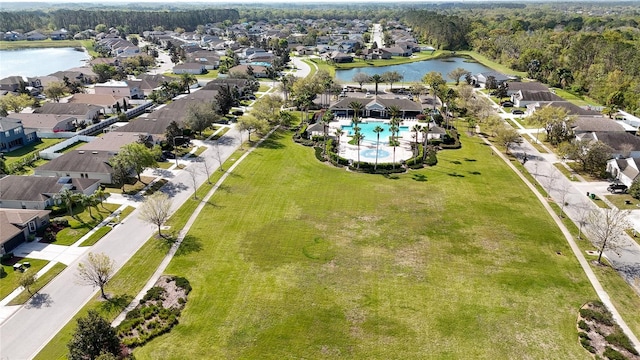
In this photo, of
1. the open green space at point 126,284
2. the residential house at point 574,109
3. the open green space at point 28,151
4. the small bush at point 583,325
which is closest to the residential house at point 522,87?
the residential house at point 574,109

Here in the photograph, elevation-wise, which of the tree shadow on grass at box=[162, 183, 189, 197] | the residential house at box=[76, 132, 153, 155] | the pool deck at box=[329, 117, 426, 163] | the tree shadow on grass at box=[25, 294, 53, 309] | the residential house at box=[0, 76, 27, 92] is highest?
the residential house at box=[0, 76, 27, 92]

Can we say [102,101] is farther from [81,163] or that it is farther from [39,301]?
[39,301]

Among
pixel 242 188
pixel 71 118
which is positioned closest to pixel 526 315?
pixel 242 188

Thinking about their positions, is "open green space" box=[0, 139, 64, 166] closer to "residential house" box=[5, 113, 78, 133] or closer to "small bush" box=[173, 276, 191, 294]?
"residential house" box=[5, 113, 78, 133]

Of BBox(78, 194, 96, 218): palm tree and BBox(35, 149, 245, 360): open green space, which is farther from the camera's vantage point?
BBox(78, 194, 96, 218): palm tree

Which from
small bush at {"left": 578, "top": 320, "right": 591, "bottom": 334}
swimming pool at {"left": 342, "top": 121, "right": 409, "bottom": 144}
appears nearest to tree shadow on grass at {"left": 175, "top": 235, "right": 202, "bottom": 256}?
small bush at {"left": 578, "top": 320, "right": 591, "bottom": 334}

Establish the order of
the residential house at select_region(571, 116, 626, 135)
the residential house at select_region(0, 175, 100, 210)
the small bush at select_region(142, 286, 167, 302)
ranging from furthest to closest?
the residential house at select_region(571, 116, 626, 135) → the residential house at select_region(0, 175, 100, 210) → the small bush at select_region(142, 286, 167, 302)

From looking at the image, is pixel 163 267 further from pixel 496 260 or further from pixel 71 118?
pixel 71 118

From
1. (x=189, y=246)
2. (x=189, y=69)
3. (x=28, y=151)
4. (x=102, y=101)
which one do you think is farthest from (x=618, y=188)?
(x=189, y=69)
